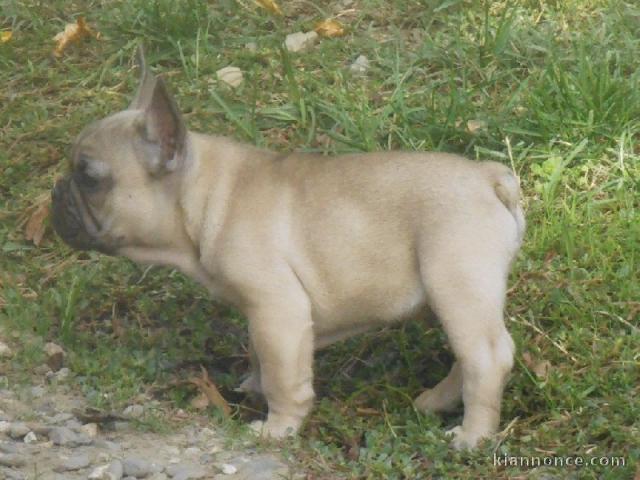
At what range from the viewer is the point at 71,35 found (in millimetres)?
8523

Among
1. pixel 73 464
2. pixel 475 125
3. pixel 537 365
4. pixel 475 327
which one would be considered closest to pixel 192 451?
pixel 73 464

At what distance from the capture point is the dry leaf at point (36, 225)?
710 centimetres

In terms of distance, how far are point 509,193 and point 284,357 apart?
1.14m

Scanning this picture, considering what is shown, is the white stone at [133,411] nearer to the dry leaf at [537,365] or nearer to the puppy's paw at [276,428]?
the puppy's paw at [276,428]

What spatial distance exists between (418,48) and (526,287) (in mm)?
2440

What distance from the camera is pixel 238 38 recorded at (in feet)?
27.8

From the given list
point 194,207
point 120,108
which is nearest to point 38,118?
point 120,108

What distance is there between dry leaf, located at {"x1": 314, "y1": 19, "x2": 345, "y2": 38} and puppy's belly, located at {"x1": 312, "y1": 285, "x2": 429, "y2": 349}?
327 centimetres

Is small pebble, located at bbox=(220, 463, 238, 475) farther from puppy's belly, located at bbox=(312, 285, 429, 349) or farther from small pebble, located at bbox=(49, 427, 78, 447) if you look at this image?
puppy's belly, located at bbox=(312, 285, 429, 349)

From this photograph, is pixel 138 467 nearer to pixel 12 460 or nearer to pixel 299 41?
pixel 12 460

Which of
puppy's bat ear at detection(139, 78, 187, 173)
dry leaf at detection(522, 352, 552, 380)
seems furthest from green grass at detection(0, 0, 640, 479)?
puppy's bat ear at detection(139, 78, 187, 173)

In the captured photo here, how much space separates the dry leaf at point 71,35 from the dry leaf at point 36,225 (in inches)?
66.9

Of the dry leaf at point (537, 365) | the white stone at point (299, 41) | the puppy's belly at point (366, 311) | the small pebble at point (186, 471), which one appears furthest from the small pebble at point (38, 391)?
the white stone at point (299, 41)

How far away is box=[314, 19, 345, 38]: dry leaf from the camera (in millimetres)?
8469
